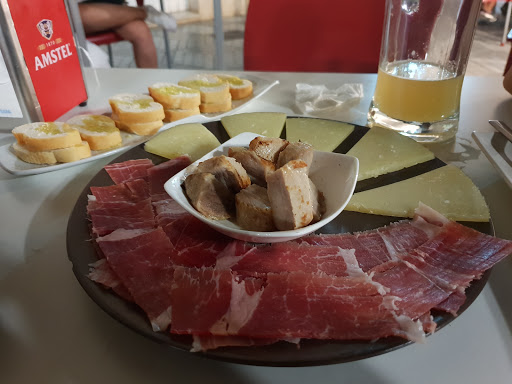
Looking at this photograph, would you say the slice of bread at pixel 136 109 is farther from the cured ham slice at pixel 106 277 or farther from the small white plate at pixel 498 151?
the small white plate at pixel 498 151

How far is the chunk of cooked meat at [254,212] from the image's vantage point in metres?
0.75

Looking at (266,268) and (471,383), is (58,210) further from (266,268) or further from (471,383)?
(471,383)

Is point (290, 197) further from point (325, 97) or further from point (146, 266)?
point (325, 97)

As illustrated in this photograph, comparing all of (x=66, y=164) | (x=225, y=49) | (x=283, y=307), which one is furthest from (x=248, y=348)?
(x=225, y=49)

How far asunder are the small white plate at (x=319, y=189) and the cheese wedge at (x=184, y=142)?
0.14m

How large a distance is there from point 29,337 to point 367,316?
53cm

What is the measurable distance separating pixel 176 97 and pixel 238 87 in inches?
10.3

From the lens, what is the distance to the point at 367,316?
0.58 meters

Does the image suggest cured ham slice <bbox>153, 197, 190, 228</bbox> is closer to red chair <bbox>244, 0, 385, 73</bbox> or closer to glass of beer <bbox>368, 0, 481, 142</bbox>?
glass of beer <bbox>368, 0, 481, 142</bbox>

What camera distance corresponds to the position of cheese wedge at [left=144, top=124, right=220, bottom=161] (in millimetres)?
1082

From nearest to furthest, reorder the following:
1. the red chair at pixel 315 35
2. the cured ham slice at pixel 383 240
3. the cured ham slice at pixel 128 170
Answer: the cured ham slice at pixel 383 240 → the cured ham slice at pixel 128 170 → the red chair at pixel 315 35

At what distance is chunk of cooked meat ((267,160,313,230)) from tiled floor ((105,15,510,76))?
365 cm

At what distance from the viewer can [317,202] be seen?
2.71 ft

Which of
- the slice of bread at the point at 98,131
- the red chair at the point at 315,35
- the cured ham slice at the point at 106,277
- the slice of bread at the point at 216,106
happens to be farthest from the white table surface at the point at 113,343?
the red chair at the point at 315,35
